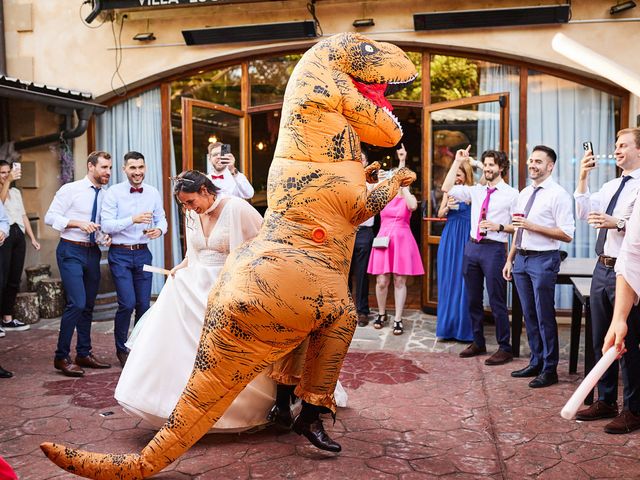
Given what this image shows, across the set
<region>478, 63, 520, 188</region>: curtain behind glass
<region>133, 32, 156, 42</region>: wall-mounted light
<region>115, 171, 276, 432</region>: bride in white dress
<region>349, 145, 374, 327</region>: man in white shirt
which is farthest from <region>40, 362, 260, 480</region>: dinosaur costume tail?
<region>133, 32, 156, 42</region>: wall-mounted light

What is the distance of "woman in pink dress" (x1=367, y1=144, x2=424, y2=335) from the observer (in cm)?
683

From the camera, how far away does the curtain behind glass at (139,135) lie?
8.45m

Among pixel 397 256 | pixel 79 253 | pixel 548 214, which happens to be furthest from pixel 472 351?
pixel 79 253

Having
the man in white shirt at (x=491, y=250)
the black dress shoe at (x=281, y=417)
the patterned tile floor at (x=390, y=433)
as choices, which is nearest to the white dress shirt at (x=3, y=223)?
the patterned tile floor at (x=390, y=433)

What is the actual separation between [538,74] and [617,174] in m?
1.38

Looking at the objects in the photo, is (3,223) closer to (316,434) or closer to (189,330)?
(189,330)

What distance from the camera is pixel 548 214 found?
16.3 feet

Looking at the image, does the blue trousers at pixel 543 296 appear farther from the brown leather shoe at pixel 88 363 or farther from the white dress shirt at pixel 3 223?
the white dress shirt at pixel 3 223

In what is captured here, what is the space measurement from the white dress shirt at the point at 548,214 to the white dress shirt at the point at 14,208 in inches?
206

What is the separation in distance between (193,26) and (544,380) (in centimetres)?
573

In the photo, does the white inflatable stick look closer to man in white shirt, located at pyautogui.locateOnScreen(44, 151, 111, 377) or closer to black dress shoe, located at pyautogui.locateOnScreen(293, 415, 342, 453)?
black dress shoe, located at pyautogui.locateOnScreen(293, 415, 342, 453)

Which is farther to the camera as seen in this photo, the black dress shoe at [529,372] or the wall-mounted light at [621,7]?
the wall-mounted light at [621,7]

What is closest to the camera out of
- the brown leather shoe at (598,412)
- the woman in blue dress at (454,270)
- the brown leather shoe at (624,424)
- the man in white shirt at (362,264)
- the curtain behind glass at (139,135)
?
the brown leather shoe at (624,424)

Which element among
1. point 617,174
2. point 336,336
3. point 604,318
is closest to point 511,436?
point 604,318
